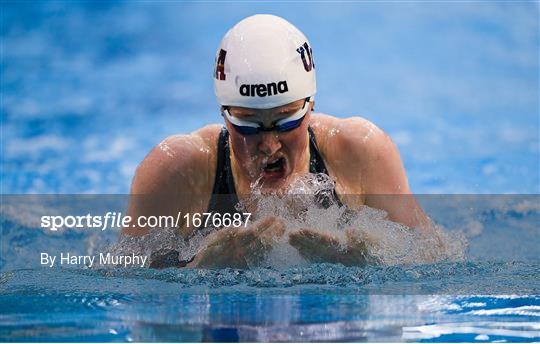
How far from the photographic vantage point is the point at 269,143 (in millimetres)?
3219

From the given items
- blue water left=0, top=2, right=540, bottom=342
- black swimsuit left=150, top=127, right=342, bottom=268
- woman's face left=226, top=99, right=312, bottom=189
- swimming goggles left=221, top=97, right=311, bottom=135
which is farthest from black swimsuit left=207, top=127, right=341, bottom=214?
blue water left=0, top=2, right=540, bottom=342

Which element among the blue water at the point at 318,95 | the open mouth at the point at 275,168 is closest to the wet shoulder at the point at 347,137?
the open mouth at the point at 275,168

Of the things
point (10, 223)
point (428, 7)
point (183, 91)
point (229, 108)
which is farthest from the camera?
point (428, 7)

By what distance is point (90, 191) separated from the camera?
660 centimetres

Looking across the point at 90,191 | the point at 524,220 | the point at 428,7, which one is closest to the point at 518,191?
the point at 524,220

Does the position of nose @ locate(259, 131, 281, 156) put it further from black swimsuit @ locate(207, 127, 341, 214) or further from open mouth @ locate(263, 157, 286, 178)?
black swimsuit @ locate(207, 127, 341, 214)

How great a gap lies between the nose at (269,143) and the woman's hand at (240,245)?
1.30 ft

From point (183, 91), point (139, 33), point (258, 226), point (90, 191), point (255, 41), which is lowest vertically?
point (258, 226)

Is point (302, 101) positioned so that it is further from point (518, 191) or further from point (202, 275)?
point (518, 191)

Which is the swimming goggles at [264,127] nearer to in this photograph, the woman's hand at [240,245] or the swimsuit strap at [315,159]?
the swimsuit strap at [315,159]

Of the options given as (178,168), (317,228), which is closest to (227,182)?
(178,168)

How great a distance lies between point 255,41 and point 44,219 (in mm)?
2850

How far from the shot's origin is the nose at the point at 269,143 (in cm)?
322

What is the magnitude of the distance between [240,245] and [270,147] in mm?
431
